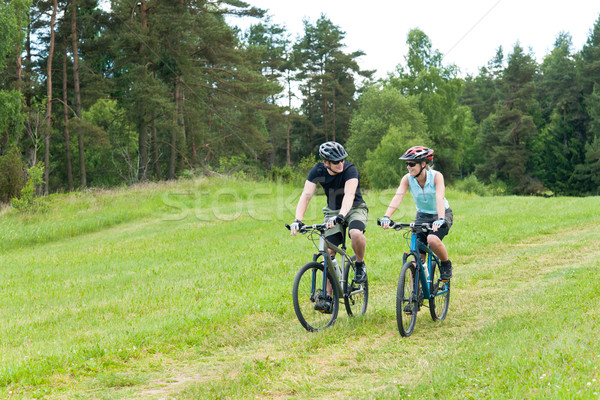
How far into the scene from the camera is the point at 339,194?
689 centimetres

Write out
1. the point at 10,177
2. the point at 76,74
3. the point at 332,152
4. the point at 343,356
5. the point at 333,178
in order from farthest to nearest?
the point at 76,74
the point at 10,177
the point at 333,178
the point at 332,152
the point at 343,356

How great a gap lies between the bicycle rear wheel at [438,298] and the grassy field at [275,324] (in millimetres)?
161

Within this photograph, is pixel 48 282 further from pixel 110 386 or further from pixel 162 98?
pixel 162 98

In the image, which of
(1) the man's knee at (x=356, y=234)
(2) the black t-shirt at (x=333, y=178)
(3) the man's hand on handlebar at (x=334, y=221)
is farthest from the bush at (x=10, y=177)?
(3) the man's hand on handlebar at (x=334, y=221)

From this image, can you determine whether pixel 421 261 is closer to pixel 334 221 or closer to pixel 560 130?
pixel 334 221

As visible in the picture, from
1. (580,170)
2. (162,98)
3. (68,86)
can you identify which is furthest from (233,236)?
(580,170)

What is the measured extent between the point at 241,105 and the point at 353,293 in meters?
32.3

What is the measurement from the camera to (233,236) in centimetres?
1672

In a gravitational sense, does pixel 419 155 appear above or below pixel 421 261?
above

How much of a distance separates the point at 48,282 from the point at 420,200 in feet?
27.5

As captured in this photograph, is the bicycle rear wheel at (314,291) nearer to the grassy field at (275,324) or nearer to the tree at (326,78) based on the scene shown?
the grassy field at (275,324)

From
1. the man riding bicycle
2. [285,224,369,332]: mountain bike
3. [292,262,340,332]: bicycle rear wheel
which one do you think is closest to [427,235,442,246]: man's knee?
the man riding bicycle

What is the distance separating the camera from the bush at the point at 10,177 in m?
22.1

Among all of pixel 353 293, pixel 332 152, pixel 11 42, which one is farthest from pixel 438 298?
pixel 11 42
